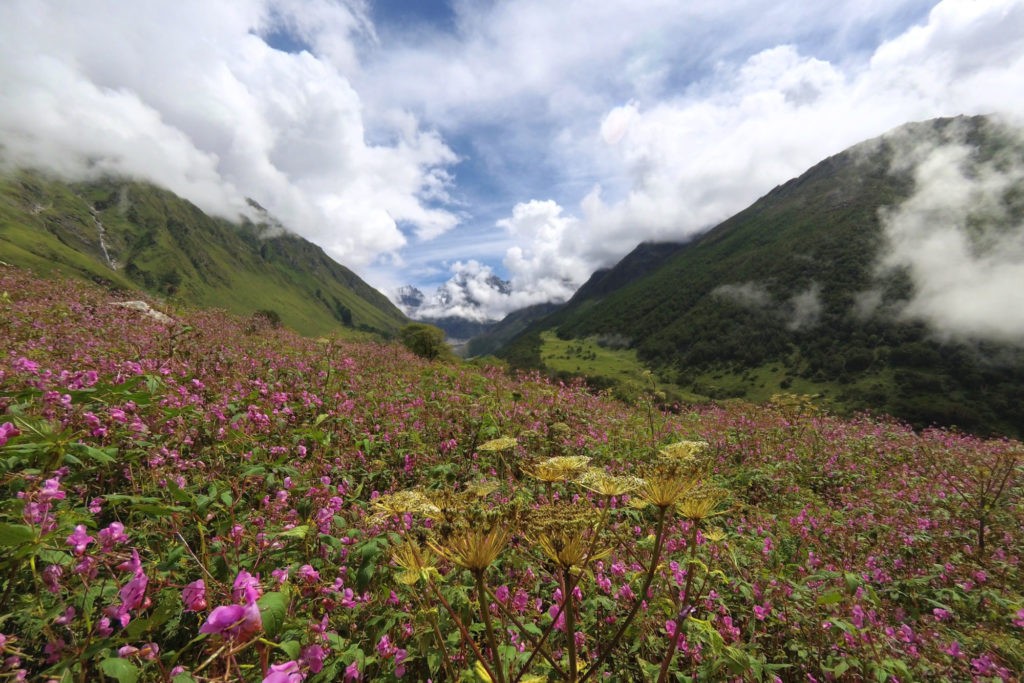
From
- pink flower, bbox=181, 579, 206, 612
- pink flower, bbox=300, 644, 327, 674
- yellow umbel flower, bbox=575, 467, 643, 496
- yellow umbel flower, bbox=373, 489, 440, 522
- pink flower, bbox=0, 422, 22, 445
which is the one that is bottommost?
pink flower, bbox=300, 644, 327, 674

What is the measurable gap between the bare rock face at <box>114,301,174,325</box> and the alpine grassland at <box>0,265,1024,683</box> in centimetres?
270

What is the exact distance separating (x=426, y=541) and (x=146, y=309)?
18.9 meters

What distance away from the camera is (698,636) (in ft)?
12.7

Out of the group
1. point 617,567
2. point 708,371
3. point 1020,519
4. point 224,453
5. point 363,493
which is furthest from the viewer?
point 708,371

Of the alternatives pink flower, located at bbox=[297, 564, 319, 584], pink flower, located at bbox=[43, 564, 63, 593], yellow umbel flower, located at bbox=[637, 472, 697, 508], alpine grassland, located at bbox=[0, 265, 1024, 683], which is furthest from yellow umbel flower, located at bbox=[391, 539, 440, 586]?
pink flower, located at bbox=[43, 564, 63, 593]

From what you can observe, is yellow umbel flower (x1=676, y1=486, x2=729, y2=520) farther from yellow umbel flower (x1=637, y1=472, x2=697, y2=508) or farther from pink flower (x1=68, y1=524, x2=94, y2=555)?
pink flower (x1=68, y1=524, x2=94, y2=555)

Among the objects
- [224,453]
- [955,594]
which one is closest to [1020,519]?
[955,594]

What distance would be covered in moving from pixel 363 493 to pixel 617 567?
12.7 feet

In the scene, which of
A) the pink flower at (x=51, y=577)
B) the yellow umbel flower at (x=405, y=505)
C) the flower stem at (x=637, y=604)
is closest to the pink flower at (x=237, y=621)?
the yellow umbel flower at (x=405, y=505)

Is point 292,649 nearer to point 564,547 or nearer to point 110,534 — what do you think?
point 110,534

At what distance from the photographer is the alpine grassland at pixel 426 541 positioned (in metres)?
2.29

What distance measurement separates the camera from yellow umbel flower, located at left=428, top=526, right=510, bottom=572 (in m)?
1.92

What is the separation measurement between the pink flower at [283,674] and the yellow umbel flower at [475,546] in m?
0.72

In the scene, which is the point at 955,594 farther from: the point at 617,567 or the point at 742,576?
the point at 617,567
